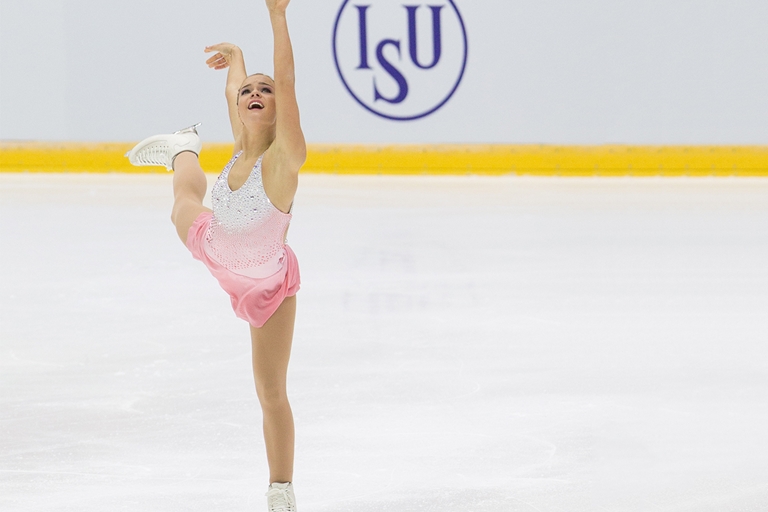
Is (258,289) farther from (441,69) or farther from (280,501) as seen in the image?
(441,69)

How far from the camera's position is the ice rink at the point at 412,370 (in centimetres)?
264

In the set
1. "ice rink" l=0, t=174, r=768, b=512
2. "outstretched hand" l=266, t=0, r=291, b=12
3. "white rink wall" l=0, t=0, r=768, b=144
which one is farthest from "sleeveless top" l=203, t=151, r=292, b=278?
"white rink wall" l=0, t=0, r=768, b=144

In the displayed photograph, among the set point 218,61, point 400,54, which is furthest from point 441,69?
point 218,61

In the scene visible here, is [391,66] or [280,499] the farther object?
[391,66]

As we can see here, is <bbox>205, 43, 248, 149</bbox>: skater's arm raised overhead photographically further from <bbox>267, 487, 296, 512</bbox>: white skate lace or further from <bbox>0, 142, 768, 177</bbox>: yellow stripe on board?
<bbox>0, 142, 768, 177</bbox>: yellow stripe on board

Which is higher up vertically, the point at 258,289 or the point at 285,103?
the point at 285,103

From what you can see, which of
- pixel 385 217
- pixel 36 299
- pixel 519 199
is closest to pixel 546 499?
pixel 36 299

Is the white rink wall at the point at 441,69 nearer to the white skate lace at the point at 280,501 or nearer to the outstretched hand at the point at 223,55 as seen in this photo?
the outstretched hand at the point at 223,55

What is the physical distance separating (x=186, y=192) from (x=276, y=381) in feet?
1.57

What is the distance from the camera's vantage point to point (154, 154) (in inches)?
104

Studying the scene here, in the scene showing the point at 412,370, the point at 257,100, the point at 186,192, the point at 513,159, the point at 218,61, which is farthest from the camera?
the point at 513,159

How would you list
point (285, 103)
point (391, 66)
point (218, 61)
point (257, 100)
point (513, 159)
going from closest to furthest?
1. point (285, 103)
2. point (257, 100)
3. point (218, 61)
4. point (391, 66)
5. point (513, 159)

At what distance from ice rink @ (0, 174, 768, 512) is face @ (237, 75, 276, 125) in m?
0.84

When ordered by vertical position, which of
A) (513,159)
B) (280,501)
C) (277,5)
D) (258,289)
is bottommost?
(513,159)
